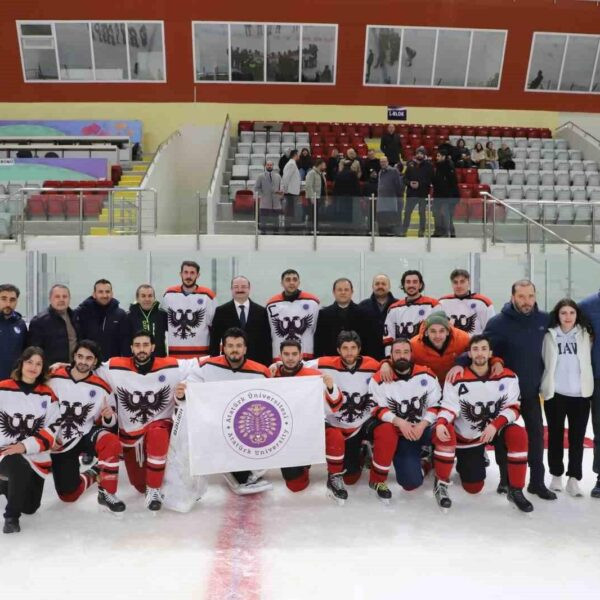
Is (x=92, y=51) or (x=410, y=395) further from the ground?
(x=92, y=51)

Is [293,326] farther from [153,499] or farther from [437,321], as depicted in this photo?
[153,499]

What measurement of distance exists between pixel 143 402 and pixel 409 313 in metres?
2.30

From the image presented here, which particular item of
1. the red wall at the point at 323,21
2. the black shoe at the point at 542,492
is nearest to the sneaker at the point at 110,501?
the black shoe at the point at 542,492

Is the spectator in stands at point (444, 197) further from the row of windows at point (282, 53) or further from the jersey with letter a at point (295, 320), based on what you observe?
the row of windows at point (282, 53)

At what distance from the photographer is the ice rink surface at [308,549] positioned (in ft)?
12.8

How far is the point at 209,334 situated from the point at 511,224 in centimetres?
552

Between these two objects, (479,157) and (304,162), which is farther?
(479,157)

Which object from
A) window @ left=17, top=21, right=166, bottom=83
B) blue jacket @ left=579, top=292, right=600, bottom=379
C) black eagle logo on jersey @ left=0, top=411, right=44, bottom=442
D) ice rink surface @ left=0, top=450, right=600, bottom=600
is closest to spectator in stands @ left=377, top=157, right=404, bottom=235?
blue jacket @ left=579, top=292, right=600, bottom=379

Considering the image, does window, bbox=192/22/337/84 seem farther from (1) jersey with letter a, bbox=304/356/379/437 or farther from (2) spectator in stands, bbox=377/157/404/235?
(1) jersey with letter a, bbox=304/356/379/437

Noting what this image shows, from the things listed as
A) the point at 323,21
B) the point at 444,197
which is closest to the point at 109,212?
the point at 444,197

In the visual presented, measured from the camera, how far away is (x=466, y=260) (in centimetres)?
992

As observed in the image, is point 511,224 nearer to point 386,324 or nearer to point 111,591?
point 386,324

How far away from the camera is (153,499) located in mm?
5008

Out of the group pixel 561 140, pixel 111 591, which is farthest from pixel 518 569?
pixel 561 140
